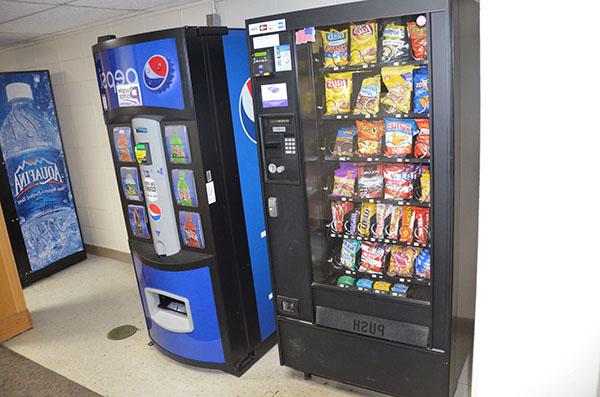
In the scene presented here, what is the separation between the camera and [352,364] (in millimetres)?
2289

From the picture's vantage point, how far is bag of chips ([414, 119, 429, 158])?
1.99 metres

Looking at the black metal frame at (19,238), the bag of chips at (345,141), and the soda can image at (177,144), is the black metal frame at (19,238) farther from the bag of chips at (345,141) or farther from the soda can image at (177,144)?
the bag of chips at (345,141)

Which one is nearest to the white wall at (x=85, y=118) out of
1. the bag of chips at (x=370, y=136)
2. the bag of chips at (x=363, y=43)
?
the bag of chips at (x=363, y=43)

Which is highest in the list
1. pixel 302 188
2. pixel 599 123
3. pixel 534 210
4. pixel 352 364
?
pixel 599 123

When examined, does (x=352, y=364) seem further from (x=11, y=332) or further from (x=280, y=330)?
(x=11, y=332)

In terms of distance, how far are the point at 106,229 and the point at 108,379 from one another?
2.24 metres

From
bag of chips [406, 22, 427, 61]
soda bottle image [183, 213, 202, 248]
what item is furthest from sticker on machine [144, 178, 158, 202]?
bag of chips [406, 22, 427, 61]

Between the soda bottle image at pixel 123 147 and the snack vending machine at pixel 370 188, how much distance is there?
3.10 ft

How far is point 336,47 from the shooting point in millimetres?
2086

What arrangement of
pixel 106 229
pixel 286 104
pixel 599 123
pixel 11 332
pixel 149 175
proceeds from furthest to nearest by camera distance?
pixel 106 229
pixel 11 332
pixel 149 175
pixel 286 104
pixel 599 123

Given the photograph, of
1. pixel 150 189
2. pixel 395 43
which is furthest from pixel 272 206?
pixel 395 43

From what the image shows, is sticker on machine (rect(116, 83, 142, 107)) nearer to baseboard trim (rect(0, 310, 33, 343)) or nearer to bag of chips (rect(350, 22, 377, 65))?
bag of chips (rect(350, 22, 377, 65))

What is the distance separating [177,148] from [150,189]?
1.12 ft

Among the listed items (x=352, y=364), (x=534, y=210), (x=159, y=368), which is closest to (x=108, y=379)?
(x=159, y=368)
